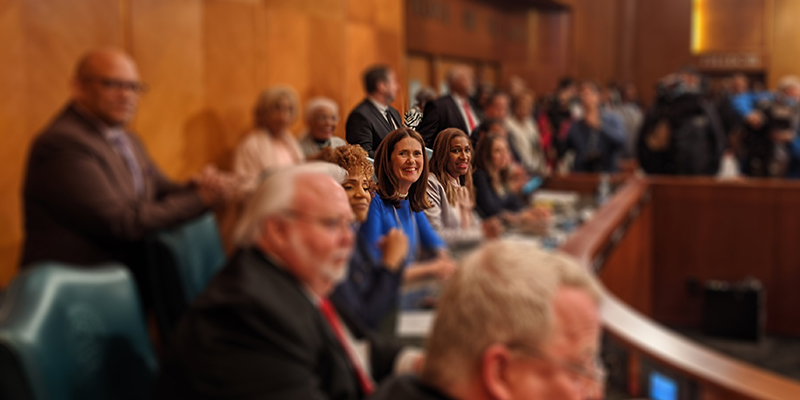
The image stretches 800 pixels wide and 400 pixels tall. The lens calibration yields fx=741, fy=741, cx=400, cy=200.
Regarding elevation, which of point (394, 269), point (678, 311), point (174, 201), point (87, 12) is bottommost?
point (678, 311)

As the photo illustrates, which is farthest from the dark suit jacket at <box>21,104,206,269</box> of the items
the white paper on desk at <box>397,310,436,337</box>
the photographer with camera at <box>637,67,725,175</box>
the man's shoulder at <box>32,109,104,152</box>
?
the photographer with camera at <box>637,67,725,175</box>

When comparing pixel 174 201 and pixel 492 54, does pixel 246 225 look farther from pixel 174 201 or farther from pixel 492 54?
pixel 492 54

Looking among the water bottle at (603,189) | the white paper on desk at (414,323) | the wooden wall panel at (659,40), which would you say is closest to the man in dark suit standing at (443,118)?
the white paper on desk at (414,323)

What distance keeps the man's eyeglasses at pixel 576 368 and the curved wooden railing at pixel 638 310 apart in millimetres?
254

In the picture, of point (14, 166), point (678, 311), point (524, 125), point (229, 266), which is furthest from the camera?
point (678, 311)

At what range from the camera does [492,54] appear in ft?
35.8

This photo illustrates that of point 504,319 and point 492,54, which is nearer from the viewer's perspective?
point 504,319

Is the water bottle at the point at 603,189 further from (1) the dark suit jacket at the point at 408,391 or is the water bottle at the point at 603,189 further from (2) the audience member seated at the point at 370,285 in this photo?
(1) the dark suit jacket at the point at 408,391

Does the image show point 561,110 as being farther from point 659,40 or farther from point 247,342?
point 659,40

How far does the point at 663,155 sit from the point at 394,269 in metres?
4.57

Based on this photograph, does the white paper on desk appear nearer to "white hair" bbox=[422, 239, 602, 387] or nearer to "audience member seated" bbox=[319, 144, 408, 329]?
"audience member seated" bbox=[319, 144, 408, 329]

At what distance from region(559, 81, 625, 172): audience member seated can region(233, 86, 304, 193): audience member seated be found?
2.55 m

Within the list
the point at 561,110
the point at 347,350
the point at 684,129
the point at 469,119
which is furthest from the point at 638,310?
the point at 469,119

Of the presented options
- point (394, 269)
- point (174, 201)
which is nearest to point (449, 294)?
point (394, 269)
